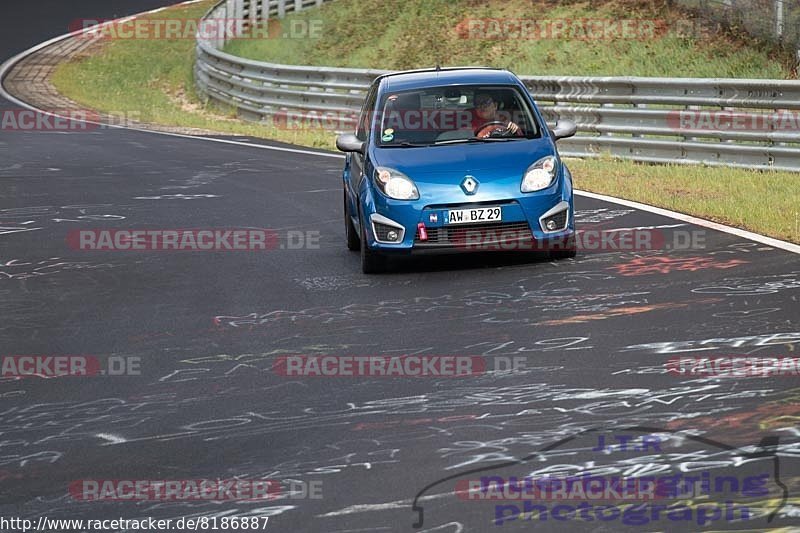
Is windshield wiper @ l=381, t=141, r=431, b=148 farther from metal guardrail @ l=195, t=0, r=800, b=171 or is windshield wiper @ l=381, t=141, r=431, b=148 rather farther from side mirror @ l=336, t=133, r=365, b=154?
metal guardrail @ l=195, t=0, r=800, b=171

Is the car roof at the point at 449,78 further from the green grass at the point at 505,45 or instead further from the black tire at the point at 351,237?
the green grass at the point at 505,45

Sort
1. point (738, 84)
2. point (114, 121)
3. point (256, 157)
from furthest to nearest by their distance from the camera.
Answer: point (114, 121), point (256, 157), point (738, 84)

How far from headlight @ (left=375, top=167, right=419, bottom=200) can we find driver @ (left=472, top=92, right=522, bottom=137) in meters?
1.05

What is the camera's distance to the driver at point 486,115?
12.1m

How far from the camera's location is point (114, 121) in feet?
95.1

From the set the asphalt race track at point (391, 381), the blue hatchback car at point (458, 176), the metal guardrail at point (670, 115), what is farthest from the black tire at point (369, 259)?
the metal guardrail at point (670, 115)

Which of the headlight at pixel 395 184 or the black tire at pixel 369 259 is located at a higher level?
the headlight at pixel 395 184

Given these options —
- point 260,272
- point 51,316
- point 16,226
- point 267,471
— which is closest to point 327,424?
point 267,471

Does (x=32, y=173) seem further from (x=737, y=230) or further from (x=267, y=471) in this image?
(x=267, y=471)

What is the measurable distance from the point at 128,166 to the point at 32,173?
1.35 meters

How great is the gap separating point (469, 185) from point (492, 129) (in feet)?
3.68

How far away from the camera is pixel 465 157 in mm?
11508

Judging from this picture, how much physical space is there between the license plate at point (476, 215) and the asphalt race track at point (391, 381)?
0.44 metres

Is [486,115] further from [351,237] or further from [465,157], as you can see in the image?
[351,237]
